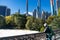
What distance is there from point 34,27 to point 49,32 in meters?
19.7

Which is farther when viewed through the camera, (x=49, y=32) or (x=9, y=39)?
(x=49, y=32)

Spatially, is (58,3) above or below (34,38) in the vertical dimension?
above

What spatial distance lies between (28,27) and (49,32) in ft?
69.5

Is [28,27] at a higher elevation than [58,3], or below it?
below

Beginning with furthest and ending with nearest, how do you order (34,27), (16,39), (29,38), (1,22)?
(1,22) → (34,27) → (29,38) → (16,39)

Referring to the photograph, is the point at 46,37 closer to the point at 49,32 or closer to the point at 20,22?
the point at 49,32

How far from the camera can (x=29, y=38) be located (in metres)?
4.21

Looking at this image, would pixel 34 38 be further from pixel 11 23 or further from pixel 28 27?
pixel 11 23

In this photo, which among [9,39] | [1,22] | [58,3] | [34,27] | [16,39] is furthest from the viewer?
[58,3]

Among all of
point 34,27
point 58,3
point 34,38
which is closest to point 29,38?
point 34,38

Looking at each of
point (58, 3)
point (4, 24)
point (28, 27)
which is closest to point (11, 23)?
point (4, 24)

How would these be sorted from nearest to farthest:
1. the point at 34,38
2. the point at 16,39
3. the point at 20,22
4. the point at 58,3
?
1. the point at 16,39
2. the point at 34,38
3. the point at 20,22
4. the point at 58,3

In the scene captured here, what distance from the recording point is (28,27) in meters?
25.5

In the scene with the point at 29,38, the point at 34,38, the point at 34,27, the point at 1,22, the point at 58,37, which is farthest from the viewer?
the point at 1,22
